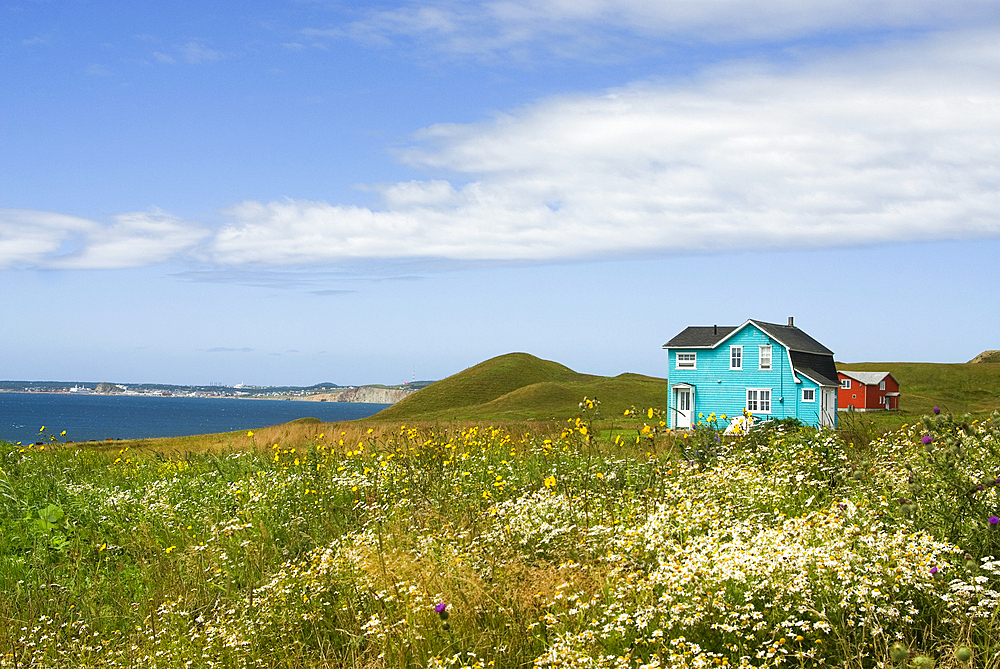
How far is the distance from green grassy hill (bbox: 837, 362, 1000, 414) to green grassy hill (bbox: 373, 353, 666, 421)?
822 inches

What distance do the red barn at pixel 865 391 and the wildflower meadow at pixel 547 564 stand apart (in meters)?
53.3

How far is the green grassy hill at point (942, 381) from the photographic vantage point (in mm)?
66625

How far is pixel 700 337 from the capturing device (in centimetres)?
3872

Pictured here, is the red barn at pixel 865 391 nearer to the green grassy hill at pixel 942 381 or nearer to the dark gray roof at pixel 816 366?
the green grassy hill at pixel 942 381

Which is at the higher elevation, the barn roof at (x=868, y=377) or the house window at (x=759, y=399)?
the barn roof at (x=868, y=377)

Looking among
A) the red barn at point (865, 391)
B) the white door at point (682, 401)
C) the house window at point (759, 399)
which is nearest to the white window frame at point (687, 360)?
the white door at point (682, 401)

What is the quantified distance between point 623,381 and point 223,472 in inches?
2805

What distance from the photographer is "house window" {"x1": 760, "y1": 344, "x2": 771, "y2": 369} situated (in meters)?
36.3

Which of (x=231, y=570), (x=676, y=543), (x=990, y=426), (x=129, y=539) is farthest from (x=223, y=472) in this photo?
(x=990, y=426)

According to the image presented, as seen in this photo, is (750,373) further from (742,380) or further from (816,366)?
(816,366)

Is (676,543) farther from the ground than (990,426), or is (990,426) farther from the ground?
(990,426)

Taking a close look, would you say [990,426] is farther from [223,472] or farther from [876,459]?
[223,472]

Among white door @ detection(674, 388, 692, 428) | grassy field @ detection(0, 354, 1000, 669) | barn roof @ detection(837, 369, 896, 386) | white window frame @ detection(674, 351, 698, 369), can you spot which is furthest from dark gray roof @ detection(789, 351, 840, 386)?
grassy field @ detection(0, 354, 1000, 669)

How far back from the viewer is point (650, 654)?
4.04 m
